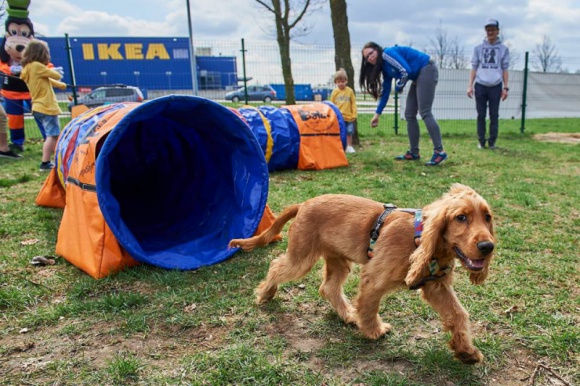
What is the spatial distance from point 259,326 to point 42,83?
7193 millimetres

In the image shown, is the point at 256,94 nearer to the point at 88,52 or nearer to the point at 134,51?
the point at 88,52

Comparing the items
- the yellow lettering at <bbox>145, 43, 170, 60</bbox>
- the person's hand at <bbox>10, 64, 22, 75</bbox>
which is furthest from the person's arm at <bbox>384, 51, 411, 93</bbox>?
the yellow lettering at <bbox>145, 43, 170, 60</bbox>

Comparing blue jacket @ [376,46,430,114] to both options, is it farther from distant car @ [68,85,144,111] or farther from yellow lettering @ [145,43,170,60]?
yellow lettering @ [145,43,170,60]

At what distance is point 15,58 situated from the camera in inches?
427

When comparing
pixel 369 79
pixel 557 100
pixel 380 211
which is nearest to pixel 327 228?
pixel 380 211

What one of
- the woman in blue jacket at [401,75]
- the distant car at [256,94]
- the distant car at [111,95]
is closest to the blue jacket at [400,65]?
the woman in blue jacket at [401,75]

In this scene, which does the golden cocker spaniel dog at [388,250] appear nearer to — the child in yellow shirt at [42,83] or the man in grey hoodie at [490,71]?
the child in yellow shirt at [42,83]

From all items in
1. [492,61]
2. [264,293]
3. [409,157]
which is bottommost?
[264,293]

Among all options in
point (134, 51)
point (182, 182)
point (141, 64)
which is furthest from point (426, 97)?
point (134, 51)

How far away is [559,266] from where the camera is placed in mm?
3904

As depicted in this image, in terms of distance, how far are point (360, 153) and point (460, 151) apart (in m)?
2.34

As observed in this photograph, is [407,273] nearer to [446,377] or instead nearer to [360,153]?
[446,377]

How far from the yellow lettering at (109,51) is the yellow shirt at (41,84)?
29.1 metres

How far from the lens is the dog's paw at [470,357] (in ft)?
8.51
